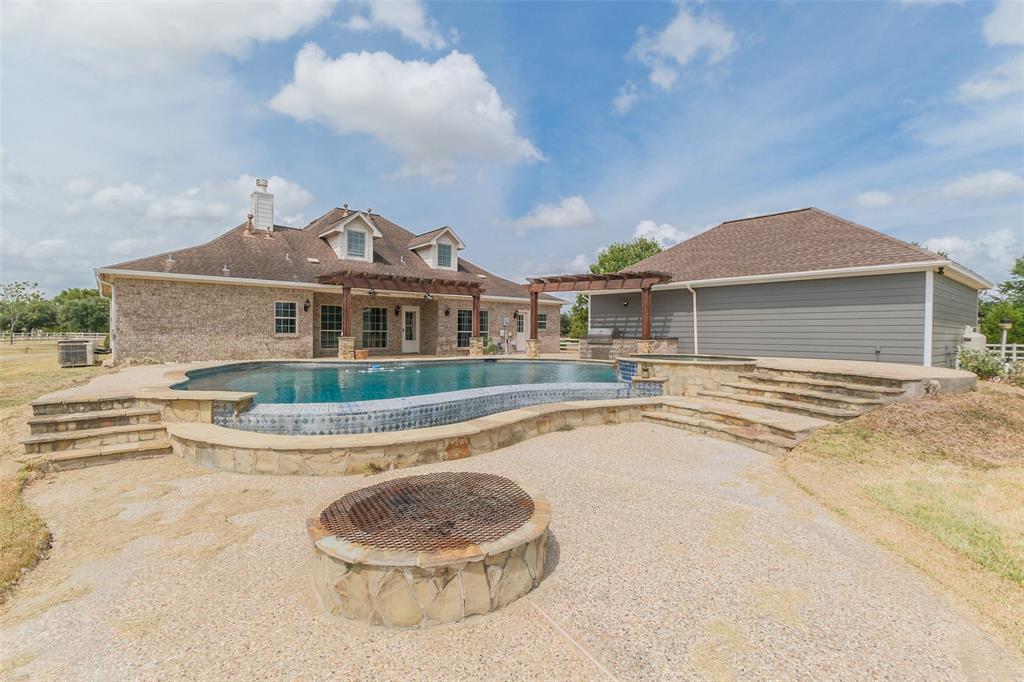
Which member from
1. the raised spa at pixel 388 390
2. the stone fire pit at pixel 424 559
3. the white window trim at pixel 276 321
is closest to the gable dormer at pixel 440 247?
the white window trim at pixel 276 321

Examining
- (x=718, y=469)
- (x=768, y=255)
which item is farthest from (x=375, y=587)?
(x=768, y=255)

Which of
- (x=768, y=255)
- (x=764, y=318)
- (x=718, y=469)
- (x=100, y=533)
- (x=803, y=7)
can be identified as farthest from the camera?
(x=768, y=255)

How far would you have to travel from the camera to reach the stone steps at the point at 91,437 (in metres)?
5.38

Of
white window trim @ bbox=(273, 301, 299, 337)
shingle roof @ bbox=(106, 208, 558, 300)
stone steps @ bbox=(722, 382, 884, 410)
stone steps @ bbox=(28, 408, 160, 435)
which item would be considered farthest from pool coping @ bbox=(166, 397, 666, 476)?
shingle roof @ bbox=(106, 208, 558, 300)

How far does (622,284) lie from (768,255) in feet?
16.1

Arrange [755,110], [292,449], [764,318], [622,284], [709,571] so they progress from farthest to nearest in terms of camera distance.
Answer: [622,284]
[764,318]
[755,110]
[292,449]
[709,571]

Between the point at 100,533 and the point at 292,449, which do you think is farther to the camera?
the point at 292,449

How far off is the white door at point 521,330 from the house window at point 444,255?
14.7 feet

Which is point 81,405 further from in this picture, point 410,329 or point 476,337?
point 410,329

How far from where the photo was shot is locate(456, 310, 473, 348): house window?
20.7m

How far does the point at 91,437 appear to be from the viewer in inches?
222

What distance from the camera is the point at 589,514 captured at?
159 inches

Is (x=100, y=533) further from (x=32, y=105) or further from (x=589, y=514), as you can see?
(x=32, y=105)

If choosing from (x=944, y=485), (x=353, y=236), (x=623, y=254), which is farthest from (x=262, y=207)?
(x=623, y=254)
